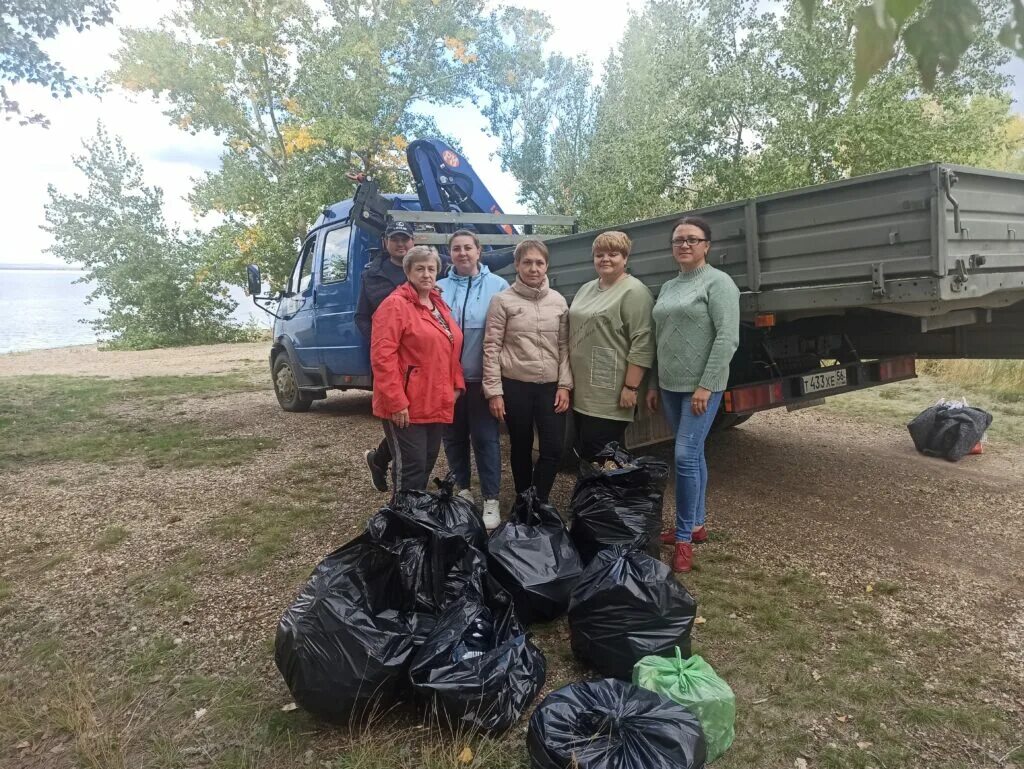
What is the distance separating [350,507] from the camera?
14.4 feet

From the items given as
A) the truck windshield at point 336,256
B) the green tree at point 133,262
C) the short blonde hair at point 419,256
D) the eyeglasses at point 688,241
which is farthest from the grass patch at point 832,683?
the green tree at point 133,262

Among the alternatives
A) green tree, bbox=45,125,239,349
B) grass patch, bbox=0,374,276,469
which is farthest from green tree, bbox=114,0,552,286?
grass patch, bbox=0,374,276,469

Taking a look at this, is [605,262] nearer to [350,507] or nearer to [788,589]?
[788,589]

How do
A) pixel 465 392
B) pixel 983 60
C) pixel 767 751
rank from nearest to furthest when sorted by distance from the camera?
pixel 767 751, pixel 465 392, pixel 983 60

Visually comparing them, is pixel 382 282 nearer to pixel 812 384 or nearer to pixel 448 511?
pixel 448 511

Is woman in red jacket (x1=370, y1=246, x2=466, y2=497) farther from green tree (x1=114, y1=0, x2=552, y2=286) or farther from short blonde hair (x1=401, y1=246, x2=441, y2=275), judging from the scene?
green tree (x1=114, y1=0, x2=552, y2=286)

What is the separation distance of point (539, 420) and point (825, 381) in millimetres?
2052

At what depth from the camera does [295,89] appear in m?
19.5

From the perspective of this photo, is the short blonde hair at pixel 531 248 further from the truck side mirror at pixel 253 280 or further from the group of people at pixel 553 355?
the truck side mirror at pixel 253 280

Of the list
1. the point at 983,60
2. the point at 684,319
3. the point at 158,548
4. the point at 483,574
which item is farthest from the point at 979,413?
the point at 983,60

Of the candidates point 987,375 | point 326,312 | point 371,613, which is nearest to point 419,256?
point 371,613

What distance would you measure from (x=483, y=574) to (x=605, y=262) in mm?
1723

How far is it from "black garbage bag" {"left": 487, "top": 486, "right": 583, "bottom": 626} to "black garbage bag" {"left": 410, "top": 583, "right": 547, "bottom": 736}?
0.38 meters

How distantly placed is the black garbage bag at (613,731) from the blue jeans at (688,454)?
1438 mm
